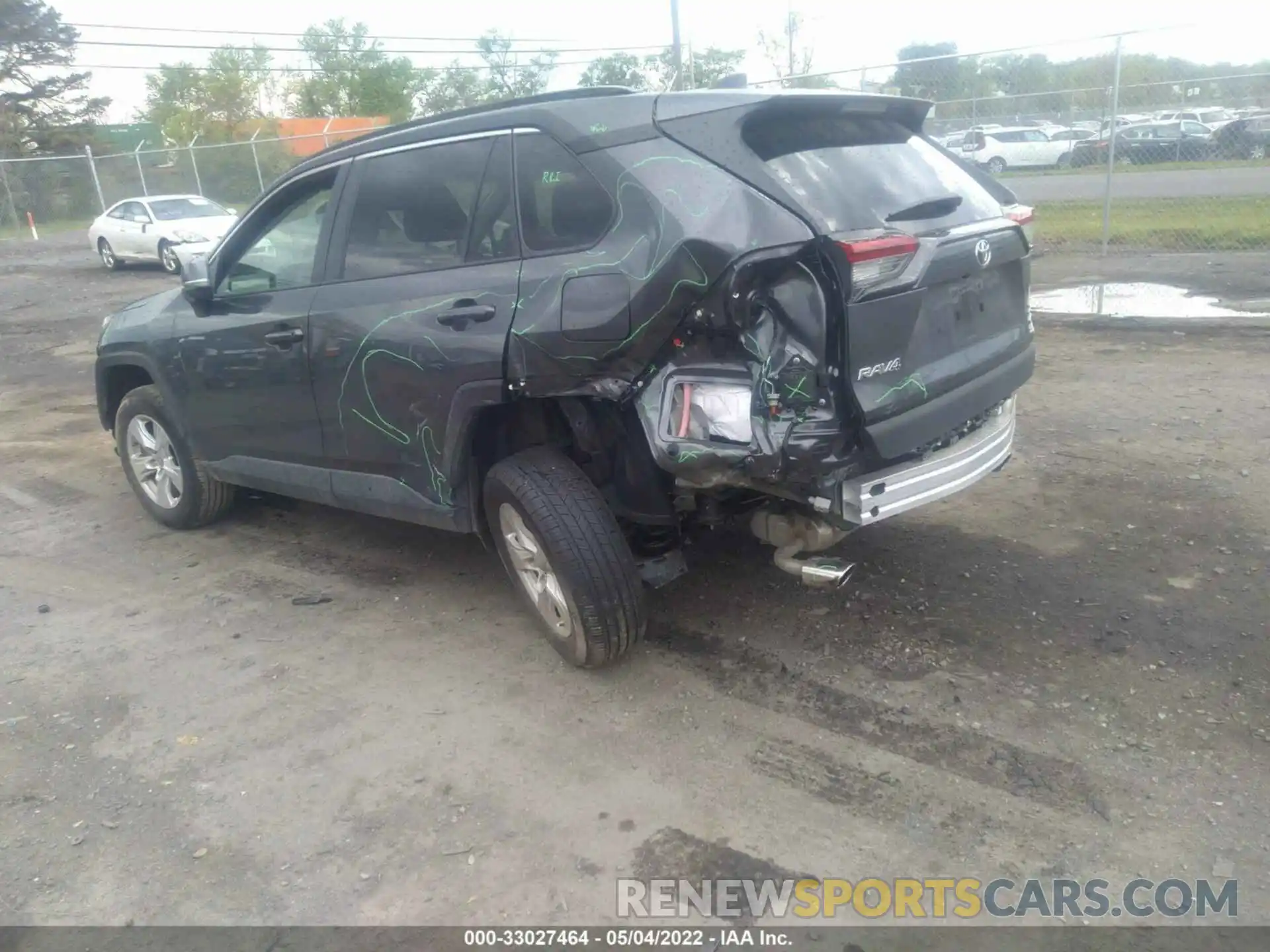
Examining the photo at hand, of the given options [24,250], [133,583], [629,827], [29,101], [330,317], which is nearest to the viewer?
[629,827]

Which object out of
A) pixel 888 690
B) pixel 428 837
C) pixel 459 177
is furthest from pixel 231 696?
pixel 888 690

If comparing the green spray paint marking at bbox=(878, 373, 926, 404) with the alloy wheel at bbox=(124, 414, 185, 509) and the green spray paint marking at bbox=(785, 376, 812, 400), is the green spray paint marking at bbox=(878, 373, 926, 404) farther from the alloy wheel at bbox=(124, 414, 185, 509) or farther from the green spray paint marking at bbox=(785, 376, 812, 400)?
the alloy wheel at bbox=(124, 414, 185, 509)

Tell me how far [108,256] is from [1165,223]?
18.3 metres

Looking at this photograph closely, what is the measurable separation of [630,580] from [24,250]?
28094 mm

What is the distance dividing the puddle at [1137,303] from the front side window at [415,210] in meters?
6.90

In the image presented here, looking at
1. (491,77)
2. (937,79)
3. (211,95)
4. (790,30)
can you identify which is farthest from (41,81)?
(937,79)

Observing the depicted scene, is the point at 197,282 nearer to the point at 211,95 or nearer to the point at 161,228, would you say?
the point at 161,228

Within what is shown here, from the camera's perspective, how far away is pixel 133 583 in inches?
189

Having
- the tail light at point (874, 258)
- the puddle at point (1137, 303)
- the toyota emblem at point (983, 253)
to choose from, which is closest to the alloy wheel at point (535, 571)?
the tail light at point (874, 258)

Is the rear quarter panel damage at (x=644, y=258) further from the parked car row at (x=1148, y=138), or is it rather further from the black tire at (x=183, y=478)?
the parked car row at (x=1148, y=138)

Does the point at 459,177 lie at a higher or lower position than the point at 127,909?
higher

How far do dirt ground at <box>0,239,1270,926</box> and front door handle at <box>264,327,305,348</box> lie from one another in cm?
114

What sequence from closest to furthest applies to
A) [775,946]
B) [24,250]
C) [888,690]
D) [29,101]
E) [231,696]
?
[775,946], [888,690], [231,696], [24,250], [29,101]

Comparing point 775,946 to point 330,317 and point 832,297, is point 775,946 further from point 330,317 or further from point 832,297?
point 330,317
